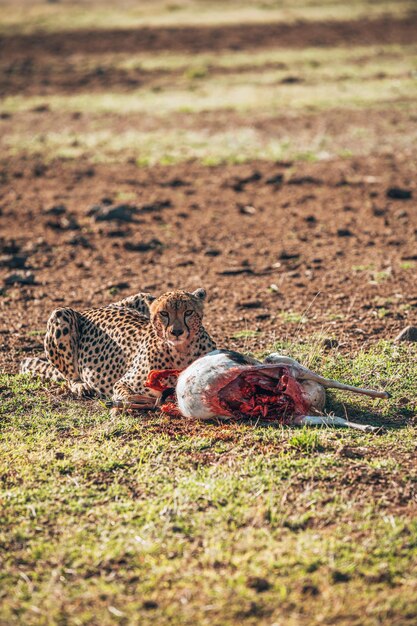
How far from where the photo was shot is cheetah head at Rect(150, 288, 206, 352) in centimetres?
603

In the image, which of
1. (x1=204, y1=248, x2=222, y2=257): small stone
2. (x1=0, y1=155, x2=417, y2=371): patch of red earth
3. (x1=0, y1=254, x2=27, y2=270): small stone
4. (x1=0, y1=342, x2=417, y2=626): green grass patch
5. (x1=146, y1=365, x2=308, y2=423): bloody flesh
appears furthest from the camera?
(x1=204, y1=248, x2=222, y2=257): small stone

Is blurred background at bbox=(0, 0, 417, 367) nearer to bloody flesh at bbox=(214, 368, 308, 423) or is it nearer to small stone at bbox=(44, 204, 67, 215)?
small stone at bbox=(44, 204, 67, 215)

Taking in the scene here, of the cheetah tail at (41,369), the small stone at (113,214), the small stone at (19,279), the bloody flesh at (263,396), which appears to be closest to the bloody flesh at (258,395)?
the bloody flesh at (263,396)

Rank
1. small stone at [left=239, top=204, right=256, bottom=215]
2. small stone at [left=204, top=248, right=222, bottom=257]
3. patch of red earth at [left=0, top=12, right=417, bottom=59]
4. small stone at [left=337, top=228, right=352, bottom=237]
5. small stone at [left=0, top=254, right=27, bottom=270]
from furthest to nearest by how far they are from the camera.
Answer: patch of red earth at [left=0, top=12, right=417, bottom=59] → small stone at [left=239, top=204, right=256, bottom=215] → small stone at [left=337, top=228, right=352, bottom=237] → small stone at [left=204, top=248, right=222, bottom=257] → small stone at [left=0, top=254, right=27, bottom=270]

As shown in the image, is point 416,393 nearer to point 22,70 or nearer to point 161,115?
point 161,115

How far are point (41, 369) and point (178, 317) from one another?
1325 millimetres

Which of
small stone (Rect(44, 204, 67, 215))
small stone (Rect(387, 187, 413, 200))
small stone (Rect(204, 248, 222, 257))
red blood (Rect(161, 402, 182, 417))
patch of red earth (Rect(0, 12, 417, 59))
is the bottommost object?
small stone (Rect(387, 187, 413, 200))

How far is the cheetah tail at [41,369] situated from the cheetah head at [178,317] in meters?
1.04

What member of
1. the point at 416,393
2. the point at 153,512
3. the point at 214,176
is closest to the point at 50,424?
the point at 153,512

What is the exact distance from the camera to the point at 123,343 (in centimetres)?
668

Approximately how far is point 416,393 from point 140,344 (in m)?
1.73

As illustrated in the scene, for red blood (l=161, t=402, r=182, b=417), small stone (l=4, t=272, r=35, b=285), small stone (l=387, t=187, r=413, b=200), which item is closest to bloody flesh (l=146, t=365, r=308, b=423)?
red blood (l=161, t=402, r=182, b=417)

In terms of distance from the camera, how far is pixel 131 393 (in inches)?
247

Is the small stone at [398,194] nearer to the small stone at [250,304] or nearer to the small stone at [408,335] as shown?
the small stone at [250,304]
